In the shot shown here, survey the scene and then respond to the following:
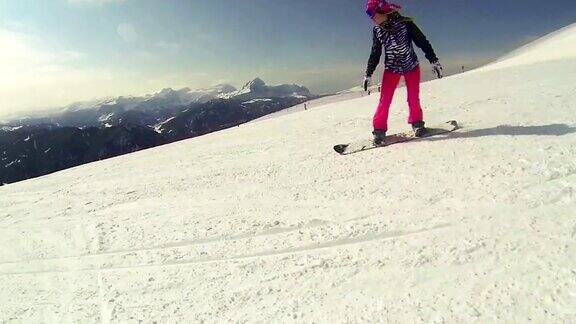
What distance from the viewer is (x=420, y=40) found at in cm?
788

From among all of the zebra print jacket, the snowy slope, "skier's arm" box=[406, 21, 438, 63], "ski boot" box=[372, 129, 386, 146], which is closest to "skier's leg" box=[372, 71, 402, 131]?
the zebra print jacket

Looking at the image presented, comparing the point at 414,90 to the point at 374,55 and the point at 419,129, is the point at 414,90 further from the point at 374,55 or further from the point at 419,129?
the point at 374,55

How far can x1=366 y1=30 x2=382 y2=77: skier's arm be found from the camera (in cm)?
804

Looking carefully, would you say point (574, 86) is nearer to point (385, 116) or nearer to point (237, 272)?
point (385, 116)

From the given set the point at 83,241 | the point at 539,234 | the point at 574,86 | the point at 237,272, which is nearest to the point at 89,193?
the point at 83,241

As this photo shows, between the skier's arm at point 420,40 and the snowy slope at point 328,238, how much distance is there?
5.39 ft

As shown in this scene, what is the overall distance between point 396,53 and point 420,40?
550 mm

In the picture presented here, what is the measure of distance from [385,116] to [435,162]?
2.29 metres

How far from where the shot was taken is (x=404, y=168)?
5.77m

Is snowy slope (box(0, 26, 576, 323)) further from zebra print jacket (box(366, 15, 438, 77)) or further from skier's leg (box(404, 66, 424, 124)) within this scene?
zebra print jacket (box(366, 15, 438, 77))

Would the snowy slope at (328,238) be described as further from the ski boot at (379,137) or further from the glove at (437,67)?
the glove at (437,67)

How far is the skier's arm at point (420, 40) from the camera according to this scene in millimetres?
7871

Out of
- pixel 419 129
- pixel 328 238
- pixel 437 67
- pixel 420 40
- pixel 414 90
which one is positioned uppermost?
pixel 420 40

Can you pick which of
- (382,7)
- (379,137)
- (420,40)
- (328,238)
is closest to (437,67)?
(420,40)
